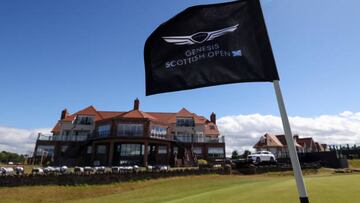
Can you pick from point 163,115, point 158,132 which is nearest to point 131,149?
point 158,132

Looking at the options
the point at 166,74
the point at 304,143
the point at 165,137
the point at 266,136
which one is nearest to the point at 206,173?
the point at 165,137

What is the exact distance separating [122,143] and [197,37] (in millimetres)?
41669

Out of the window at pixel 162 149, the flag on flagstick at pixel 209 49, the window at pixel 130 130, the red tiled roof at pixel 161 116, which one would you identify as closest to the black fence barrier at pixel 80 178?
the window at pixel 130 130

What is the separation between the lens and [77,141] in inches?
2071

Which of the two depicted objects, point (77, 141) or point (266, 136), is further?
point (266, 136)

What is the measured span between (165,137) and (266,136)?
107 feet

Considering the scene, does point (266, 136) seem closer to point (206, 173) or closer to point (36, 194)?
point (206, 173)

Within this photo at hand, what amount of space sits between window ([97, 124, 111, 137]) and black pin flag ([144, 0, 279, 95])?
41.2 m

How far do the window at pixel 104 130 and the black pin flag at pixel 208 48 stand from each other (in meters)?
41.2

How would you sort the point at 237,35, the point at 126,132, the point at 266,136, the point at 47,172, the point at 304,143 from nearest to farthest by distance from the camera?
1. the point at 237,35
2. the point at 47,172
3. the point at 126,132
4. the point at 266,136
5. the point at 304,143

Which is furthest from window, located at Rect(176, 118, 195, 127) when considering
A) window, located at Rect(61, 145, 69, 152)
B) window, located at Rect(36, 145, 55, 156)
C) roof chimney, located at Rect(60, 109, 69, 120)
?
window, located at Rect(36, 145, 55, 156)

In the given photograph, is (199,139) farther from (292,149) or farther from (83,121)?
(292,149)

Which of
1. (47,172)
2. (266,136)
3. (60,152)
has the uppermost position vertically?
(266,136)

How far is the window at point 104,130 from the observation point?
4516cm
